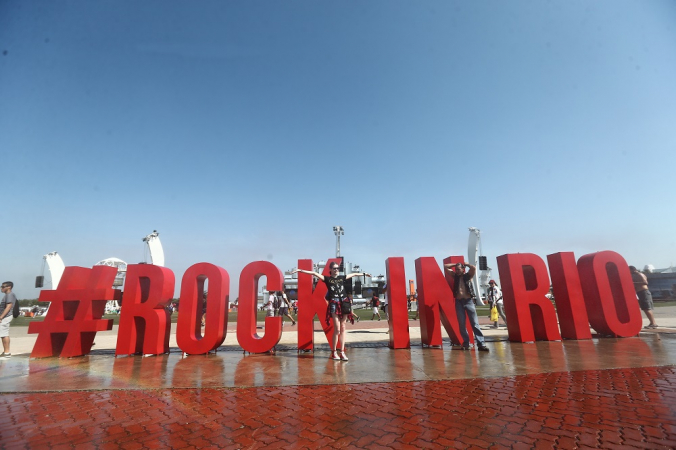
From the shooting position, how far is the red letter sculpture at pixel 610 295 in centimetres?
925

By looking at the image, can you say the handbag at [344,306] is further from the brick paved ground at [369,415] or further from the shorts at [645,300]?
the shorts at [645,300]

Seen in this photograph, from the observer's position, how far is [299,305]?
8500 millimetres

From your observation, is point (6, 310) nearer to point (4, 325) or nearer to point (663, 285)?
point (4, 325)

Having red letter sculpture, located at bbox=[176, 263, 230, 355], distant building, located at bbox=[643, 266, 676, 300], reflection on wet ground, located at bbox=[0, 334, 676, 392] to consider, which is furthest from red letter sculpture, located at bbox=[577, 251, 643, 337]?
distant building, located at bbox=[643, 266, 676, 300]

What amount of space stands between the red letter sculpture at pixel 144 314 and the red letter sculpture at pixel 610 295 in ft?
35.6

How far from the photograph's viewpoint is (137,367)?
23.0 ft

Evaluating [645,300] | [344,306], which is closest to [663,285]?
[645,300]

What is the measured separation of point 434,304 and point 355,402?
514 cm

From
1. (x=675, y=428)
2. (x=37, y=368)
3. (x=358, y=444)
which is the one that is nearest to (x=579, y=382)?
(x=675, y=428)

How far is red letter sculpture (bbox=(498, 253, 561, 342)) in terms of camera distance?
9109 mm

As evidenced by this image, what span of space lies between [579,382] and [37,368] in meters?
9.35

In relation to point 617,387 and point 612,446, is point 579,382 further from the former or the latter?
point 612,446

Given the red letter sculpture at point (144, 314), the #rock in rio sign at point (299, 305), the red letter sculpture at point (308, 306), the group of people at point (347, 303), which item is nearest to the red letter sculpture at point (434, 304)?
the #rock in rio sign at point (299, 305)

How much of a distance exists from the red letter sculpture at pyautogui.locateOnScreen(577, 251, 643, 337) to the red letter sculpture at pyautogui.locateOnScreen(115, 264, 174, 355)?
10.8 m
